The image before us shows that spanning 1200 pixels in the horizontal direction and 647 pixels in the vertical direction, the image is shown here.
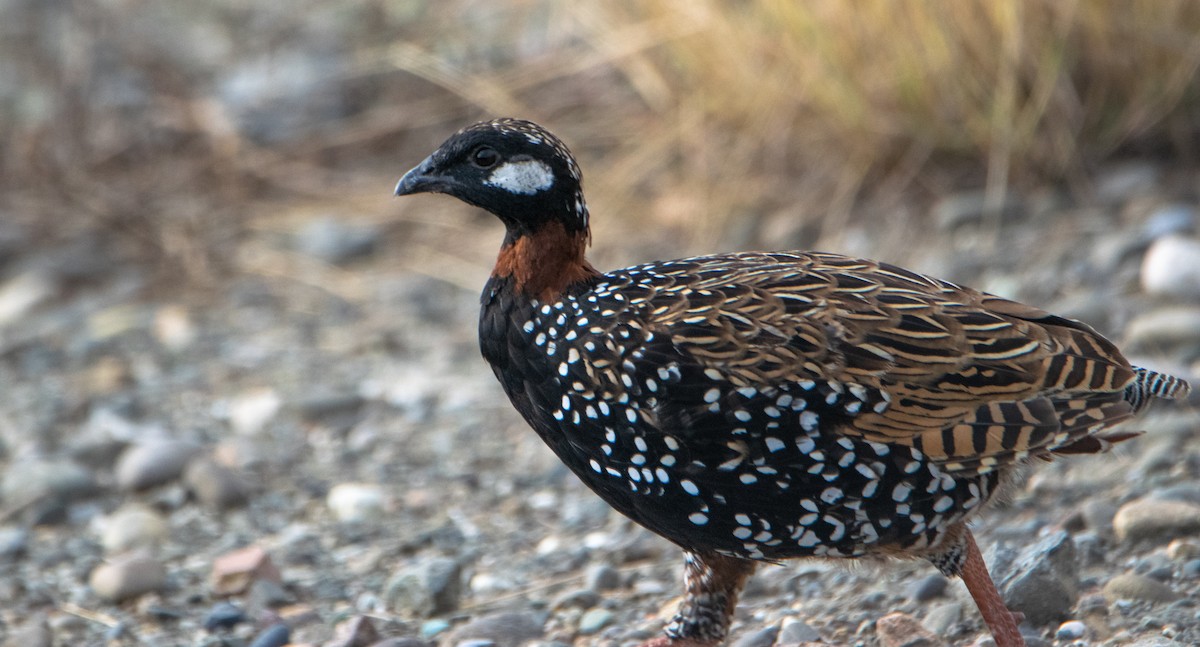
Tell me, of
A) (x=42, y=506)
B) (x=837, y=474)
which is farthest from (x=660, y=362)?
(x=42, y=506)

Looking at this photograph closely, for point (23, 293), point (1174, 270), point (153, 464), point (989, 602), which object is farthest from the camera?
point (23, 293)

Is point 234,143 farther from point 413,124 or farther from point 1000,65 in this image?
point 1000,65

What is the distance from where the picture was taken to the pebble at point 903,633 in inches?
142

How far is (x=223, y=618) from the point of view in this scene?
422cm

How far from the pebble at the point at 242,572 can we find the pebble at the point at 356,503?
0.49m

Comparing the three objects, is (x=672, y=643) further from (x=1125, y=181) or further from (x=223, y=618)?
(x=1125, y=181)

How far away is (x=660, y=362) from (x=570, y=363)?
0.76 ft

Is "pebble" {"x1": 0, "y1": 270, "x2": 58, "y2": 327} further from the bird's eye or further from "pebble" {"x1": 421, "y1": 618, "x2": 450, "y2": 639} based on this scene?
the bird's eye

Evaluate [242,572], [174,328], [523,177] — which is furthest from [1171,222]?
[174,328]

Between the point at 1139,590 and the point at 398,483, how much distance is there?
102 inches

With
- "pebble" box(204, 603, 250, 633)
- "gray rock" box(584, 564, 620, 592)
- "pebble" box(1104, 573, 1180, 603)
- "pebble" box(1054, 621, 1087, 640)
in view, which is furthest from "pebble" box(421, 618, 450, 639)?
"pebble" box(1104, 573, 1180, 603)

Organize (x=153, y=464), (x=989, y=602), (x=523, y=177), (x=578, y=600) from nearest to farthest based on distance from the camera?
(x=989, y=602), (x=523, y=177), (x=578, y=600), (x=153, y=464)

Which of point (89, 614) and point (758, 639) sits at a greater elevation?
point (89, 614)

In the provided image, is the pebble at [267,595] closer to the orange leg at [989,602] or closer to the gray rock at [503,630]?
the gray rock at [503,630]
